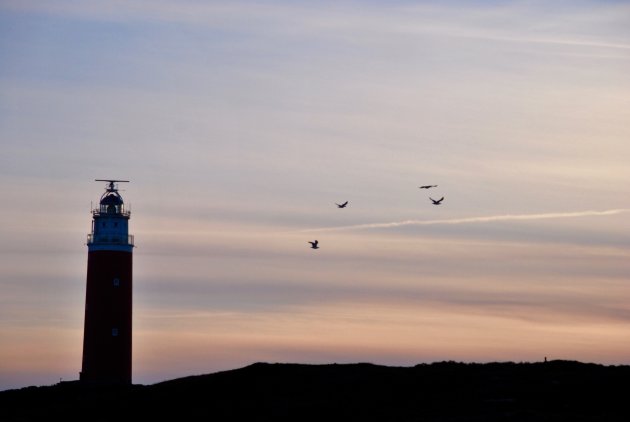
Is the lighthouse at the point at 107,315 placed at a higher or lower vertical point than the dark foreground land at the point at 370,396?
higher

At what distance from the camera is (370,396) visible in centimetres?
7038

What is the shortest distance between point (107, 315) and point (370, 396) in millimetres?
31840

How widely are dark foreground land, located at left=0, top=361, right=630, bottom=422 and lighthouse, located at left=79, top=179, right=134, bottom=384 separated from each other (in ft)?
52.4

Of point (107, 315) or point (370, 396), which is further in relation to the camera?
point (107, 315)

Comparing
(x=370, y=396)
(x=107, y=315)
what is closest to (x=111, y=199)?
(x=107, y=315)

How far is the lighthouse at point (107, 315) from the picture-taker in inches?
3839

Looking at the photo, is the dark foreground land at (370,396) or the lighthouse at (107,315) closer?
the dark foreground land at (370,396)

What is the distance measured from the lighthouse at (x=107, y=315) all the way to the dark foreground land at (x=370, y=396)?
52.4 ft

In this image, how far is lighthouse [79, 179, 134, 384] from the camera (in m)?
97.5

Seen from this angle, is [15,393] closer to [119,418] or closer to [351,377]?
[119,418]

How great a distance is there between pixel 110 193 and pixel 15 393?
20977mm

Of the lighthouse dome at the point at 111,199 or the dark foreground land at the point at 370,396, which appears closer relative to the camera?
the dark foreground land at the point at 370,396

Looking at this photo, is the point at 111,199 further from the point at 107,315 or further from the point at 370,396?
the point at 370,396

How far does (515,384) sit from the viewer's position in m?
69.8
